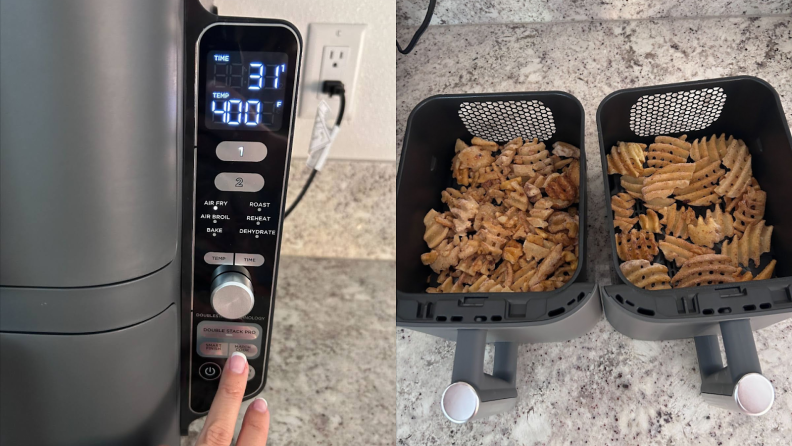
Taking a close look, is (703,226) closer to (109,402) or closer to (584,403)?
(584,403)

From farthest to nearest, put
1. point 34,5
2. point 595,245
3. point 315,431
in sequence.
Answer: point 595,245, point 315,431, point 34,5

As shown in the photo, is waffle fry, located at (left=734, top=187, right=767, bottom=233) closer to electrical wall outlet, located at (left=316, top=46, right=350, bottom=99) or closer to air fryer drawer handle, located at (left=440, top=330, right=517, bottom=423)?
air fryer drawer handle, located at (left=440, top=330, right=517, bottom=423)

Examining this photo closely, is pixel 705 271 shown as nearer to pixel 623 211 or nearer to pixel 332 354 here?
pixel 623 211

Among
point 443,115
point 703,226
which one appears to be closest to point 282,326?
point 443,115

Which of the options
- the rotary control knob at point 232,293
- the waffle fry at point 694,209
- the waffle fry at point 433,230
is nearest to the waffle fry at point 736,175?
the waffle fry at point 694,209

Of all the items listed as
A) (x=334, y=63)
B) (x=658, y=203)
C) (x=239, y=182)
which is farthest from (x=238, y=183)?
(x=658, y=203)
